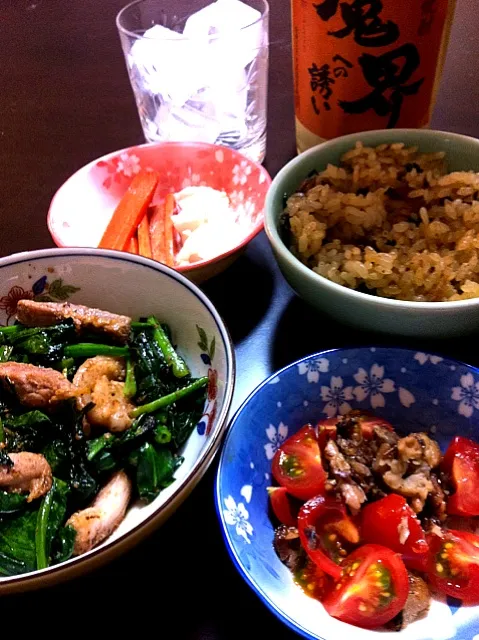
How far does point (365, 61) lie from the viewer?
1.37 m

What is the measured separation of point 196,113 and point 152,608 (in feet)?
4.58

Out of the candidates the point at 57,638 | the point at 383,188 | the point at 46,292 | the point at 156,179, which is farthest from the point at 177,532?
the point at 156,179

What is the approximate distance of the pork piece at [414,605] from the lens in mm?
816

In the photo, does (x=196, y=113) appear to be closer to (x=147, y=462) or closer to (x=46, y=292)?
(x=46, y=292)

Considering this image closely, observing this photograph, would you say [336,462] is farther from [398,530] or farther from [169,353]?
[169,353]

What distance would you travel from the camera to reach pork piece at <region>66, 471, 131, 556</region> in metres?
0.87

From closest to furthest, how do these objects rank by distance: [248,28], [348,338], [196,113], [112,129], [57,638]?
[57,638], [348,338], [248,28], [196,113], [112,129]

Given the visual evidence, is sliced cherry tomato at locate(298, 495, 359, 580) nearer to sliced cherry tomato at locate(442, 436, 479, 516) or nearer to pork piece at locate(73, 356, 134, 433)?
sliced cherry tomato at locate(442, 436, 479, 516)

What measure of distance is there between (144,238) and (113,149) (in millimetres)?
583

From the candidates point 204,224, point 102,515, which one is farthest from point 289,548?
point 204,224

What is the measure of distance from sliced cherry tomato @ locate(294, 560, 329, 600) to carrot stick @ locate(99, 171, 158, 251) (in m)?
0.90

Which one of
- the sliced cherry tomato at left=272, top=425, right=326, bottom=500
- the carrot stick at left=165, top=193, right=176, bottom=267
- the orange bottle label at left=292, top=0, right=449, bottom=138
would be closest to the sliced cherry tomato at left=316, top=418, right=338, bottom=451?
the sliced cherry tomato at left=272, top=425, right=326, bottom=500

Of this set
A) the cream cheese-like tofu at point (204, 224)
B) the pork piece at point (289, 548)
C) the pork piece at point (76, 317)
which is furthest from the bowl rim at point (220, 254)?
the pork piece at point (289, 548)

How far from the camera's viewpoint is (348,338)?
132cm
